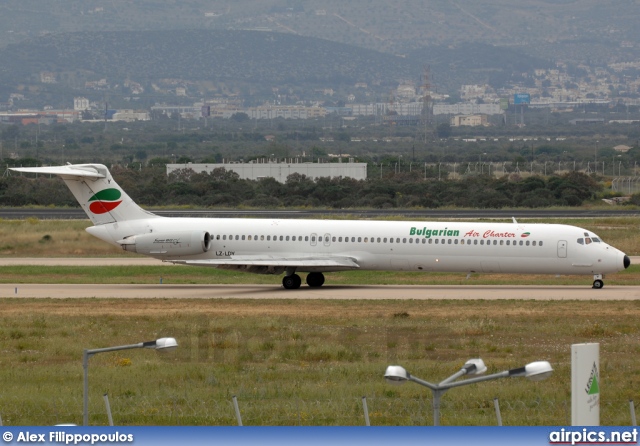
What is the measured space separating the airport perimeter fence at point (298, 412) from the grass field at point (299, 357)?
1.6 inches

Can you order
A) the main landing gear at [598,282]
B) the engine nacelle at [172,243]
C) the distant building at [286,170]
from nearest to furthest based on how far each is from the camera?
the main landing gear at [598,282]
the engine nacelle at [172,243]
the distant building at [286,170]

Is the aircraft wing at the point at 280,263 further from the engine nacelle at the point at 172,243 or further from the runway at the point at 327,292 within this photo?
the runway at the point at 327,292

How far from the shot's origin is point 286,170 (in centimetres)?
11581

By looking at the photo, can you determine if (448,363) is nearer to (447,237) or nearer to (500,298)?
(500,298)

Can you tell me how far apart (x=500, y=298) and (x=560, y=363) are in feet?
44.5

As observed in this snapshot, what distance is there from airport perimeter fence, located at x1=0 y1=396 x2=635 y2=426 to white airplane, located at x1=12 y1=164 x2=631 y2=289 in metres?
21.0

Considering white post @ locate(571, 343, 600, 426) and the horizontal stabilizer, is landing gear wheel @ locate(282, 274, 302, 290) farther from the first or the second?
white post @ locate(571, 343, 600, 426)

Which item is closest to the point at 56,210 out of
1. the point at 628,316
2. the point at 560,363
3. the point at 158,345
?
the point at 628,316

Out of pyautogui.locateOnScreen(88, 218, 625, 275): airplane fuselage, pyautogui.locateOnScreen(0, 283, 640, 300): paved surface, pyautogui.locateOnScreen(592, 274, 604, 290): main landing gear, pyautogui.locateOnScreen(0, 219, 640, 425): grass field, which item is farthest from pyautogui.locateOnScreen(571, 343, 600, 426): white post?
pyautogui.locateOnScreen(592, 274, 604, 290): main landing gear

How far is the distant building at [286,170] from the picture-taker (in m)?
116

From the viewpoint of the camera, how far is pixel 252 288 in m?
46.1

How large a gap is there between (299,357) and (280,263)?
51.0ft

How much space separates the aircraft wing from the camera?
43969 millimetres

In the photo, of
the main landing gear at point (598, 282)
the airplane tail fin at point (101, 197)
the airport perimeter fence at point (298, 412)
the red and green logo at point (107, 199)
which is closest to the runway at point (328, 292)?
the main landing gear at point (598, 282)
